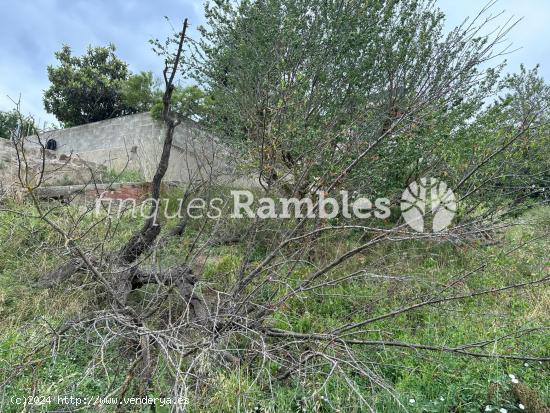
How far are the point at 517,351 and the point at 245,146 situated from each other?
3940 mm

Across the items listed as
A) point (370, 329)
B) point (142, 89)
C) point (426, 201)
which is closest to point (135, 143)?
point (142, 89)

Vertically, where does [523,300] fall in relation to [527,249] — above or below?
below

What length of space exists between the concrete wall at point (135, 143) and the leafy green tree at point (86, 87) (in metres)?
2.95

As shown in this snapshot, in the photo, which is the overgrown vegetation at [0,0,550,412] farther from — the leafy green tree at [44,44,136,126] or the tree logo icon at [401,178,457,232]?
the leafy green tree at [44,44,136,126]

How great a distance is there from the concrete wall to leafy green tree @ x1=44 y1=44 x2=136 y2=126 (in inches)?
116

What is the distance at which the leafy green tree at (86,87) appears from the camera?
13.2 metres

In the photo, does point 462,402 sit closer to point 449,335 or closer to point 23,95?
point 449,335

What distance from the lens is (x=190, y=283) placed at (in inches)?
145

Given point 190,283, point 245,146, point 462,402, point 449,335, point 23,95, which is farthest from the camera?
point 245,146

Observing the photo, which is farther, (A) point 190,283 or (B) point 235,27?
(B) point 235,27

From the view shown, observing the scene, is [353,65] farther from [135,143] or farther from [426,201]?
[135,143]

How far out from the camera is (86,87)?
43.2 feet

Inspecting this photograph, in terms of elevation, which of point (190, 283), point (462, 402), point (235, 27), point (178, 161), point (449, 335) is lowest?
point (462, 402)

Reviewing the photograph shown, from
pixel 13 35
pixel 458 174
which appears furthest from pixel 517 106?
pixel 13 35
